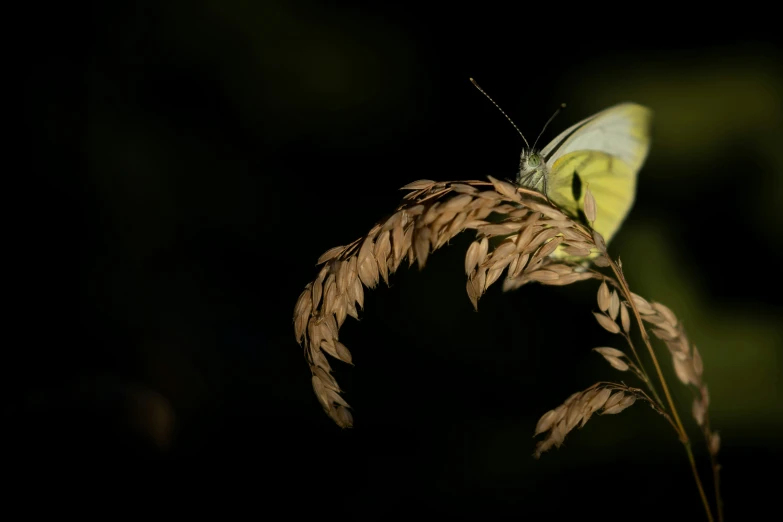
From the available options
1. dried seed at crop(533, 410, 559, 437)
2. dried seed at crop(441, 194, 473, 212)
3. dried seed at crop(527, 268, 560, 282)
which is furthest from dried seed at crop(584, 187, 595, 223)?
dried seed at crop(533, 410, 559, 437)

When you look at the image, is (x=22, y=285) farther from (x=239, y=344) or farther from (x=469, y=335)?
(x=469, y=335)

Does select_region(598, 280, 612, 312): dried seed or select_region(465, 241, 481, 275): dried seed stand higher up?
select_region(465, 241, 481, 275): dried seed

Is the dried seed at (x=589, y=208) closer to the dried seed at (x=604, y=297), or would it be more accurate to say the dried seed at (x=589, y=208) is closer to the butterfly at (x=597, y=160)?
the dried seed at (x=604, y=297)

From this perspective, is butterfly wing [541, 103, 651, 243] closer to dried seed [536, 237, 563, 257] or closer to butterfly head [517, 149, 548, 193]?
butterfly head [517, 149, 548, 193]

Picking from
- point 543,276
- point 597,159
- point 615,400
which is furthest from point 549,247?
point 597,159

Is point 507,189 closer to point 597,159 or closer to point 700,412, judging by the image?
point 700,412

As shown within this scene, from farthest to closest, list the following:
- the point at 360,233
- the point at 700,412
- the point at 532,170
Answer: the point at 360,233 → the point at 532,170 → the point at 700,412
